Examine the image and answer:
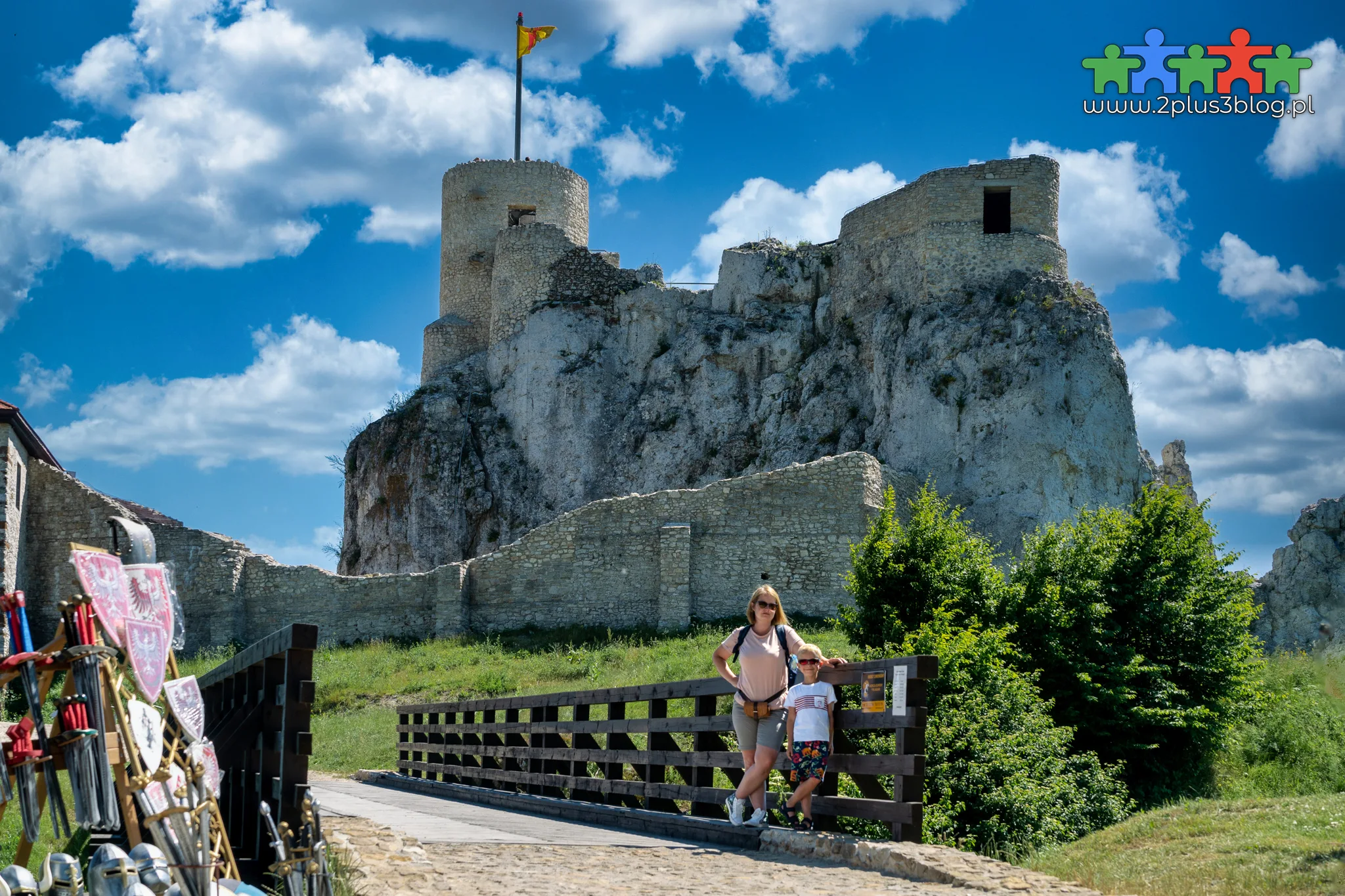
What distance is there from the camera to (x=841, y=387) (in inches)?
1240

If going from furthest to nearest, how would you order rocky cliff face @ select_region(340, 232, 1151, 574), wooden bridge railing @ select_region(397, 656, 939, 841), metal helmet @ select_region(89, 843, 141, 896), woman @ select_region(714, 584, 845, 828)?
rocky cliff face @ select_region(340, 232, 1151, 574) → woman @ select_region(714, 584, 845, 828) → wooden bridge railing @ select_region(397, 656, 939, 841) → metal helmet @ select_region(89, 843, 141, 896)

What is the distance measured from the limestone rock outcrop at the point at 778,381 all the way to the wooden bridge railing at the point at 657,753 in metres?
13.7

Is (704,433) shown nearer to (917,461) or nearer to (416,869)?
(917,461)

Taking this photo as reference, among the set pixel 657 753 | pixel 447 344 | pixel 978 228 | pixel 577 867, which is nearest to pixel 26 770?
pixel 577 867

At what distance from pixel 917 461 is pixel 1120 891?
2240 centimetres

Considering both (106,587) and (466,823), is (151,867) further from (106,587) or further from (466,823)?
(466,823)

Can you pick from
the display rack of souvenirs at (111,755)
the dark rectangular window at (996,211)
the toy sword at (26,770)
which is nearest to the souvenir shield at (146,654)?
the display rack of souvenirs at (111,755)

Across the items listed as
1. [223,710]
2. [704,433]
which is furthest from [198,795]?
[704,433]

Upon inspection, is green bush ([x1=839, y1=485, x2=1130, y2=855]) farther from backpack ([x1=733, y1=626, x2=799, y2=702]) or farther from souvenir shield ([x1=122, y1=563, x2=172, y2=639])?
souvenir shield ([x1=122, y1=563, x2=172, y2=639])

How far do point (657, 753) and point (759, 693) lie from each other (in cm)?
157

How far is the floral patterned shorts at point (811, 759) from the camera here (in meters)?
7.66

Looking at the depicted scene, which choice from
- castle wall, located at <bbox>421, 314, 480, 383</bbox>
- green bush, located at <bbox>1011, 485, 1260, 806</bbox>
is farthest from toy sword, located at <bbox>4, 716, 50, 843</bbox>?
castle wall, located at <bbox>421, 314, 480, 383</bbox>

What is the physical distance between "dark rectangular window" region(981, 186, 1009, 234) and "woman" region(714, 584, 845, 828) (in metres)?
23.8

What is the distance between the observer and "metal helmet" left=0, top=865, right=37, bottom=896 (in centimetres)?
395
